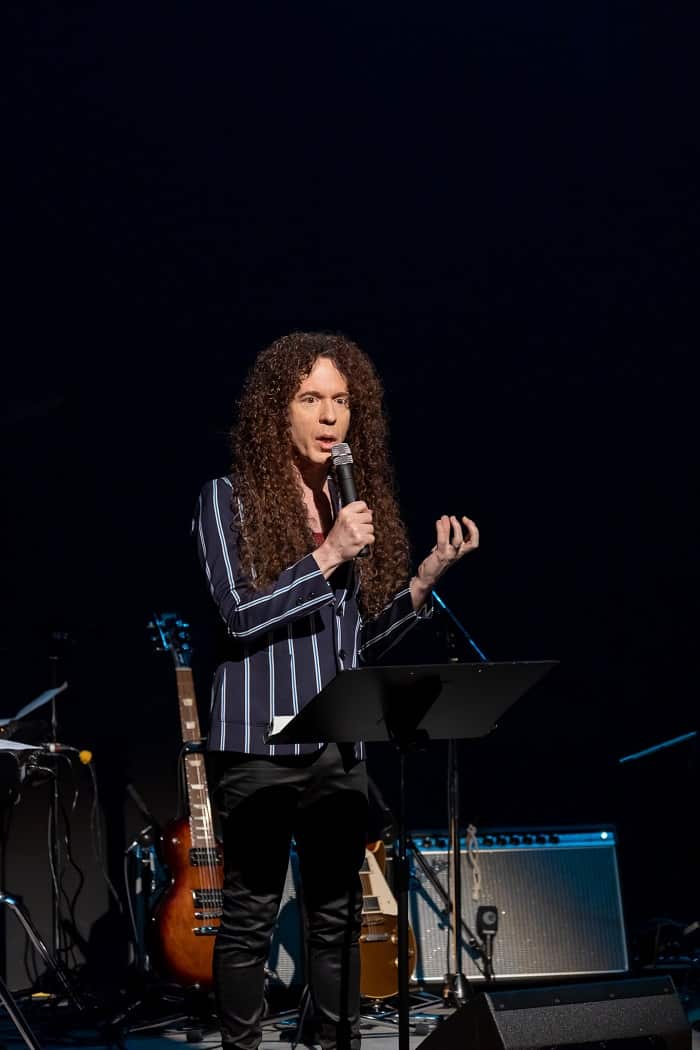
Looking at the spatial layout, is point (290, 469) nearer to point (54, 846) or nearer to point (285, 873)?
point (285, 873)

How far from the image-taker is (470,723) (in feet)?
7.93

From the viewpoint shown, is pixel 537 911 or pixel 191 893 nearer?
pixel 191 893

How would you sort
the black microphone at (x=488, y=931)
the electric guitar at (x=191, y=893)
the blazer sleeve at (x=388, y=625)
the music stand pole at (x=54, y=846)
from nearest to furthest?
the blazer sleeve at (x=388, y=625) < the electric guitar at (x=191, y=893) < the black microphone at (x=488, y=931) < the music stand pole at (x=54, y=846)

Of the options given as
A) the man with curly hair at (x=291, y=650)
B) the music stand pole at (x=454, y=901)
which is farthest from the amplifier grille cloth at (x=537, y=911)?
the man with curly hair at (x=291, y=650)

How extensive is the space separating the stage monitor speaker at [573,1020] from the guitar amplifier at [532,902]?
2.12 metres

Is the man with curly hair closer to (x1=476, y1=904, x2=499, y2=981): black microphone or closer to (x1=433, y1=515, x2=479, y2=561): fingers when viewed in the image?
(x1=433, y1=515, x2=479, y2=561): fingers

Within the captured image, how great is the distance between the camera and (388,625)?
9.00ft

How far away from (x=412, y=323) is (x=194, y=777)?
89.0 inches

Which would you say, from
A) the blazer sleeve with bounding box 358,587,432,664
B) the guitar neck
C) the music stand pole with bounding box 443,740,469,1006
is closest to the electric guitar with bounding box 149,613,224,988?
the guitar neck

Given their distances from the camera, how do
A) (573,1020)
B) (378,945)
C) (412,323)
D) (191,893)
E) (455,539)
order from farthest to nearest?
(412,323), (378,945), (191,893), (455,539), (573,1020)

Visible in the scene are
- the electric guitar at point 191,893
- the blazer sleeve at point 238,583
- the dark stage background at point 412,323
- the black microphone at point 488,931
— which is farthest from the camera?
the dark stage background at point 412,323

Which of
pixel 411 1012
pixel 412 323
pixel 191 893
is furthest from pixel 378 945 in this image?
pixel 412 323

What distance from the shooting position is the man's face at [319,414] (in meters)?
2.74

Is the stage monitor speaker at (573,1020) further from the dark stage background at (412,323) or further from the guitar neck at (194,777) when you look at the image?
the dark stage background at (412,323)
